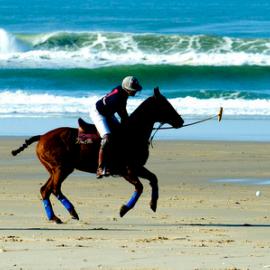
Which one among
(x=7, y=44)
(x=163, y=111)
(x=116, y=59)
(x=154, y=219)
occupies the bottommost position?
(x=7, y=44)

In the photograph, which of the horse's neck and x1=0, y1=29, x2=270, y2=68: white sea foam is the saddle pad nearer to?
the horse's neck

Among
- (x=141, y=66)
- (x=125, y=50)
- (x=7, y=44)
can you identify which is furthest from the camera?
(x=7, y=44)

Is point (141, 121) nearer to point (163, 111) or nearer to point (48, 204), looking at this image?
point (163, 111)

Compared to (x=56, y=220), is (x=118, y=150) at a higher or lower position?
higher

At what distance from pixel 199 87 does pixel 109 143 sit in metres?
24.4

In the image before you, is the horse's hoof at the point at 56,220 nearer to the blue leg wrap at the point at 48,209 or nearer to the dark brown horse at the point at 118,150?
the blue leg wrap at the point at 48,209

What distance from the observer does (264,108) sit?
30.0 metres

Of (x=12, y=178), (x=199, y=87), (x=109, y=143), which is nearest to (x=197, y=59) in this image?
(x=199, y=87)

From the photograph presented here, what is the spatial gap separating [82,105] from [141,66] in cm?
1253

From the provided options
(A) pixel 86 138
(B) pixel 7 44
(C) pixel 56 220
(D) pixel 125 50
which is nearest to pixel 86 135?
(A) pixel 86 138

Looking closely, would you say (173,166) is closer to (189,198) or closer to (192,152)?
(192,152)

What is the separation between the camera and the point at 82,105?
30.5m

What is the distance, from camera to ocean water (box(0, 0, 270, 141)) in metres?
27.7

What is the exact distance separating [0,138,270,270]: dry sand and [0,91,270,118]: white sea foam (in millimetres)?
8250
